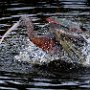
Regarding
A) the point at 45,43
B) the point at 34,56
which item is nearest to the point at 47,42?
the point at 45,43

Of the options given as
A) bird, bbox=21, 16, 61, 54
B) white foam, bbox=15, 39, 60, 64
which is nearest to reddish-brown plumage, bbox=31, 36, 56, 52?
bird, bbox=21, 16, 61, 54

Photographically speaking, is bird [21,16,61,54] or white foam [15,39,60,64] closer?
bird [21,16,61,54]

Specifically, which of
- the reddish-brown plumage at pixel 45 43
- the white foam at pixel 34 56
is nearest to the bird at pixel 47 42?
the reddish-brown plumage at pixel 45 43

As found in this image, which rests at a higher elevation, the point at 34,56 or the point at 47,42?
the point at 47,42

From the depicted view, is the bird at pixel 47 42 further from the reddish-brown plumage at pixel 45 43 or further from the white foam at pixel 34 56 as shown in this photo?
the white foam at pixel 34 56

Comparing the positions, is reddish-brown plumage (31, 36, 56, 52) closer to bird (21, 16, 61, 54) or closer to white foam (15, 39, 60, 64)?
bird (21, 16, 61, 54)

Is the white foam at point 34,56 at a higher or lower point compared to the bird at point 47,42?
lower

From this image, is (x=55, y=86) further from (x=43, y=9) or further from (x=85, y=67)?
(x=43, y=9)

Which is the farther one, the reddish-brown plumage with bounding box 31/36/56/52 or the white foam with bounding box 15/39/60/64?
the white foam with bounding box 15/39/60/64

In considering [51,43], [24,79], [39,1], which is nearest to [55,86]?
[24,79]

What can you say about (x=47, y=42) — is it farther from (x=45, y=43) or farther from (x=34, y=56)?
(x=34, y=56)

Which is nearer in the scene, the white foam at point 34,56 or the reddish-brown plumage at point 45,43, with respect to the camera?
the reddish-brown plumage at point 45,43

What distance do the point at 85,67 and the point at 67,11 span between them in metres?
4.70

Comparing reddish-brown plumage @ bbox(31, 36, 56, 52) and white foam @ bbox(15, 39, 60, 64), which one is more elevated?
reddish-brown plumage @ bbox(31, 36, 56, 52)
